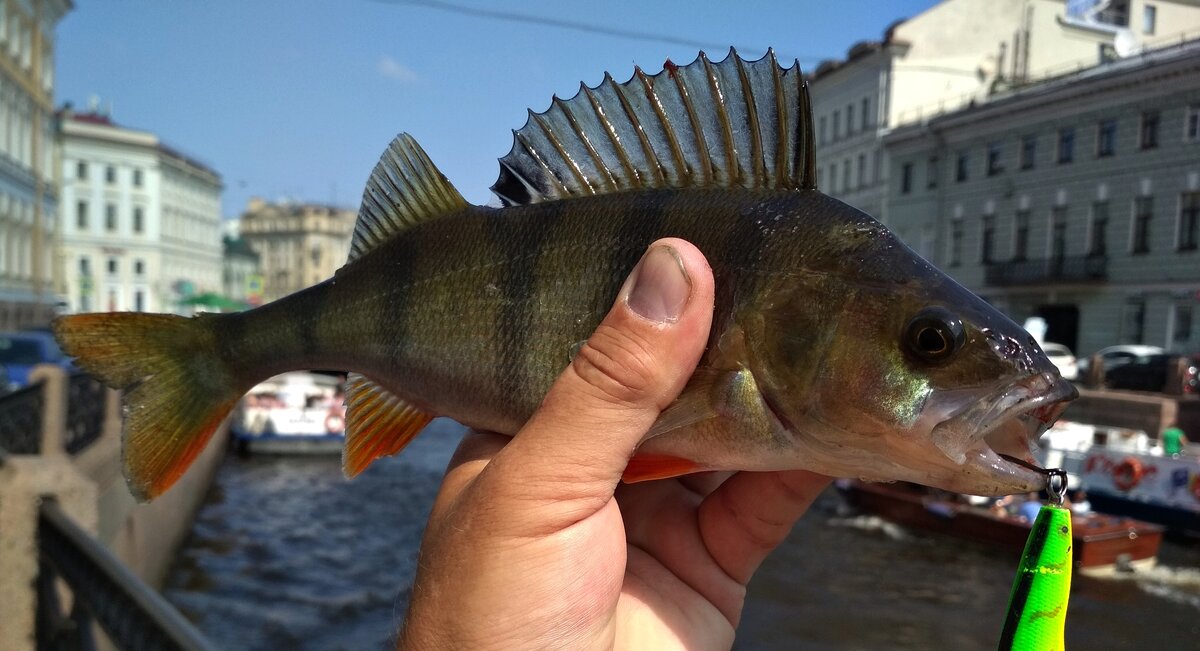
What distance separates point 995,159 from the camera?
30125 mm

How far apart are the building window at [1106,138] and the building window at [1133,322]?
484 centimetres

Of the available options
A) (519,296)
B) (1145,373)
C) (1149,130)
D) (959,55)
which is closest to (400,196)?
(519,296)

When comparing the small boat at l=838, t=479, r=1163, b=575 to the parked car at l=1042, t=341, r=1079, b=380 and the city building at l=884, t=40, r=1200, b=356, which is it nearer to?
the parked car at l=1042, t=341, r=1079, b=380

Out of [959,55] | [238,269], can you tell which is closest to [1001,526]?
[959,55]

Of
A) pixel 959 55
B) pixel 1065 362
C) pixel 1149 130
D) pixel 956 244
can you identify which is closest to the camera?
pixel 1065 362

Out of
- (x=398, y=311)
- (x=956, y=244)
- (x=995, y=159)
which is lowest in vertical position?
(x=398, y=311)

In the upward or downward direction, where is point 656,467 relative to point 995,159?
downward

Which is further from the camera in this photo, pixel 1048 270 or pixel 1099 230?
pixel 1048 270

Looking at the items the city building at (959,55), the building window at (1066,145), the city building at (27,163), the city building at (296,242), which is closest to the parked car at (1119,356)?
the building window at (1066,145)

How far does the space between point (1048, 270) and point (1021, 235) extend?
1841 millimetres

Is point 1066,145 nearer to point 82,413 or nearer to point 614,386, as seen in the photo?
point 82,413

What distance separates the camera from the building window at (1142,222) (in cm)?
2577

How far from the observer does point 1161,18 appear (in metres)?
35.4

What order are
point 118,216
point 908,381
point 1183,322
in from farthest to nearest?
point 118,216
point 1183,322
point 908,381
